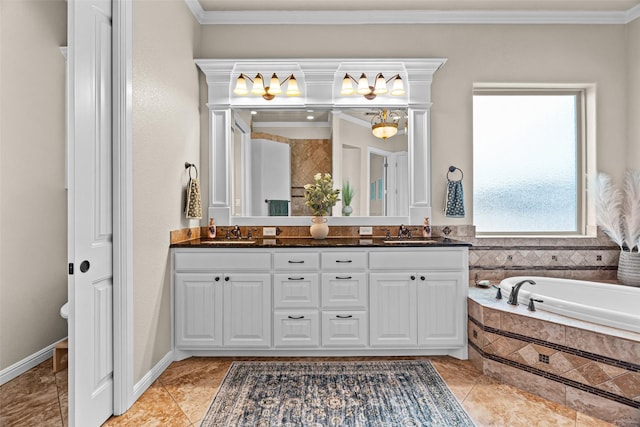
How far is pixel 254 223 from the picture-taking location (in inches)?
129

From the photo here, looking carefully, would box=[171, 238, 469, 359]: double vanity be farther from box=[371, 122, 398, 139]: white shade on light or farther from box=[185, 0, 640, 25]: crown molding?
box=[185, 0, 640, 25]: crown molding

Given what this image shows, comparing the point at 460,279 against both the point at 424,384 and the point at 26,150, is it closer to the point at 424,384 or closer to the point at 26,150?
the point at 424,384

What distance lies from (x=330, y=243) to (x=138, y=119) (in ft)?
4.99

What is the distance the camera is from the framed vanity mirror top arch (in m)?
3.22

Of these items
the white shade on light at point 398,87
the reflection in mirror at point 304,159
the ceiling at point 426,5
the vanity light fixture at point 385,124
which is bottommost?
the reflection in mirror at point 304,159

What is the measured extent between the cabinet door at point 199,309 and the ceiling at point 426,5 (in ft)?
7.65

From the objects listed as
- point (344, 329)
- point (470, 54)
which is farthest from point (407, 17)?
point (344, 329)

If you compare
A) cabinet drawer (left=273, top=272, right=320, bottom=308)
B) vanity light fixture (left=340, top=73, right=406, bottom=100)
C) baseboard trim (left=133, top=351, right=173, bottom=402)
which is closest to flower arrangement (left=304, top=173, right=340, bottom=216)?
cabinet drawer (left=273, top=272, right=320, bottom=308)

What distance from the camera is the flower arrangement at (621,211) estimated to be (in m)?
3.03

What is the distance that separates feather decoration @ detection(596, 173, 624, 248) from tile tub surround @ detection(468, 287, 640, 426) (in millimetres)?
1411

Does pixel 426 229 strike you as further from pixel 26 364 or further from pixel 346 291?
pixel 26 364

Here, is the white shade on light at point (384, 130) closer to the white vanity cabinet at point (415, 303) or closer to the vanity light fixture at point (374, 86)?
the vanity light fixture at point (374, 86)

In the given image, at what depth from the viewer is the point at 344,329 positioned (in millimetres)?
2652

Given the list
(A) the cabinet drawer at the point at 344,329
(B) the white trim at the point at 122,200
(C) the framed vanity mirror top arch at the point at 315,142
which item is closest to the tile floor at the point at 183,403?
(B) the white trim at the point at 122,200
